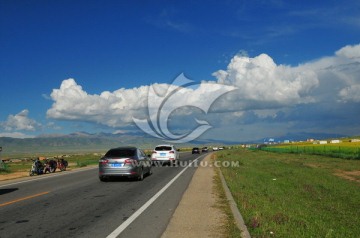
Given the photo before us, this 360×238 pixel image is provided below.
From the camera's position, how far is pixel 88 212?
34.9 ft

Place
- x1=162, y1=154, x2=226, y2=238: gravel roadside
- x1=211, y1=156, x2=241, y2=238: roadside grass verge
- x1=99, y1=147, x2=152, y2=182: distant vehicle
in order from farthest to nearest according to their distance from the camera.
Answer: x1=99, y1=147, x2=152, y2=182: distant vehicle, x1=162, y1=154, x2=226, y2=238: gravel roadside, x1=211, y1=156, x2=241, y2=238: roadside grass verge

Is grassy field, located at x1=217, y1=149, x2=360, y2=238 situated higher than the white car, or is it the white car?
the white car

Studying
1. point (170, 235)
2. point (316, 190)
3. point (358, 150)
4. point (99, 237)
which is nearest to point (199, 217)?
point (170, 235)

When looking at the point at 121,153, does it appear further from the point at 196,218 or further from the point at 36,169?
the point at 36,169

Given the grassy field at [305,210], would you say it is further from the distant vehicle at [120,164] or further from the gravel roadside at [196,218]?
the distant vehicle at [120,164]

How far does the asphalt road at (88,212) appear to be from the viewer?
830cm

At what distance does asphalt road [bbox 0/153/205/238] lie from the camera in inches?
327

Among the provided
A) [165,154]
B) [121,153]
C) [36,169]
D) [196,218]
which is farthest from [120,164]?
[165,154]

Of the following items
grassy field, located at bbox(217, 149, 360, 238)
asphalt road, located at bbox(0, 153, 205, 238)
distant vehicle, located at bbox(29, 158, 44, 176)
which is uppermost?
distant vehicle, located at bbox(29, 158, 44, 176)

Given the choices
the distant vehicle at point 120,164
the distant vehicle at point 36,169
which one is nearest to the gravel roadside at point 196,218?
the distant vehicle at point 120,164

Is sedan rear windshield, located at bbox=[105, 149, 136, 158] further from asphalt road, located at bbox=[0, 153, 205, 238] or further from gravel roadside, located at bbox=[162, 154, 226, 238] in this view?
gravel roadside, located at bbox=[162, 154, 226, 238]

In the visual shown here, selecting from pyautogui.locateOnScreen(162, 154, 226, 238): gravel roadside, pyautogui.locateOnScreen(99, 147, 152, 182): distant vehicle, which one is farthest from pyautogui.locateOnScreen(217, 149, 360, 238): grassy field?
pyautogui.locateOnScreen(99, 147, 152, 182): distant vehicle

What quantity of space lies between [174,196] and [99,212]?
381cm

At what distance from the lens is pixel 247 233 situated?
25.5ft
